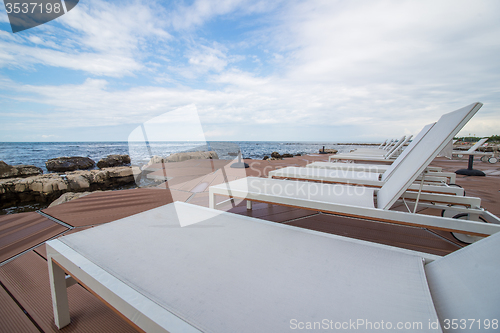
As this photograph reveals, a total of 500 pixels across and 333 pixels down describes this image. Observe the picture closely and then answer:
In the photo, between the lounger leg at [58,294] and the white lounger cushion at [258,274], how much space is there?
0.10 metres

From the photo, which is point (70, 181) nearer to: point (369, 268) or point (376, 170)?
point (369, 268)

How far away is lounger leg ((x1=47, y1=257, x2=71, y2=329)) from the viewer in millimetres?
875

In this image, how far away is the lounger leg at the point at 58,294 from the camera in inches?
34.4

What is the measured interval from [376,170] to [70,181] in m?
6.22

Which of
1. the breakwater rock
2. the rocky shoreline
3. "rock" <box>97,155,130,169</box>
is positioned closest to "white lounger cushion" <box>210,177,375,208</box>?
the rocky shoreline

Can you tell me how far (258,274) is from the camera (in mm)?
806

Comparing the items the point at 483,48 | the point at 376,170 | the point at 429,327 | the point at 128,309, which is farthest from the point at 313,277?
the point at 483,48

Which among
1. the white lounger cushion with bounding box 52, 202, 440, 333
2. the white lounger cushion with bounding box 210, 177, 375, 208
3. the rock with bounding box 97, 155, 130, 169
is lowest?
the rock with bounding box 97, 155, 130, 169

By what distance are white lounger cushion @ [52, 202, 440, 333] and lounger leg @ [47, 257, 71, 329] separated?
0.10 m

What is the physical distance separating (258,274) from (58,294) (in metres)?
0.88

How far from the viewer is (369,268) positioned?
33.4 inches

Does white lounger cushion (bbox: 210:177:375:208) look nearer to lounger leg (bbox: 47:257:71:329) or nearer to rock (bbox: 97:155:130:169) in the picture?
lounger leg (bbox: 47:257:71:329)

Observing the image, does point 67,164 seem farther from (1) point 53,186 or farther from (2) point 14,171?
(1) point 53,186

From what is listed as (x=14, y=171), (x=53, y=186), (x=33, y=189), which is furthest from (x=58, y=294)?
(x=14, y=171)
